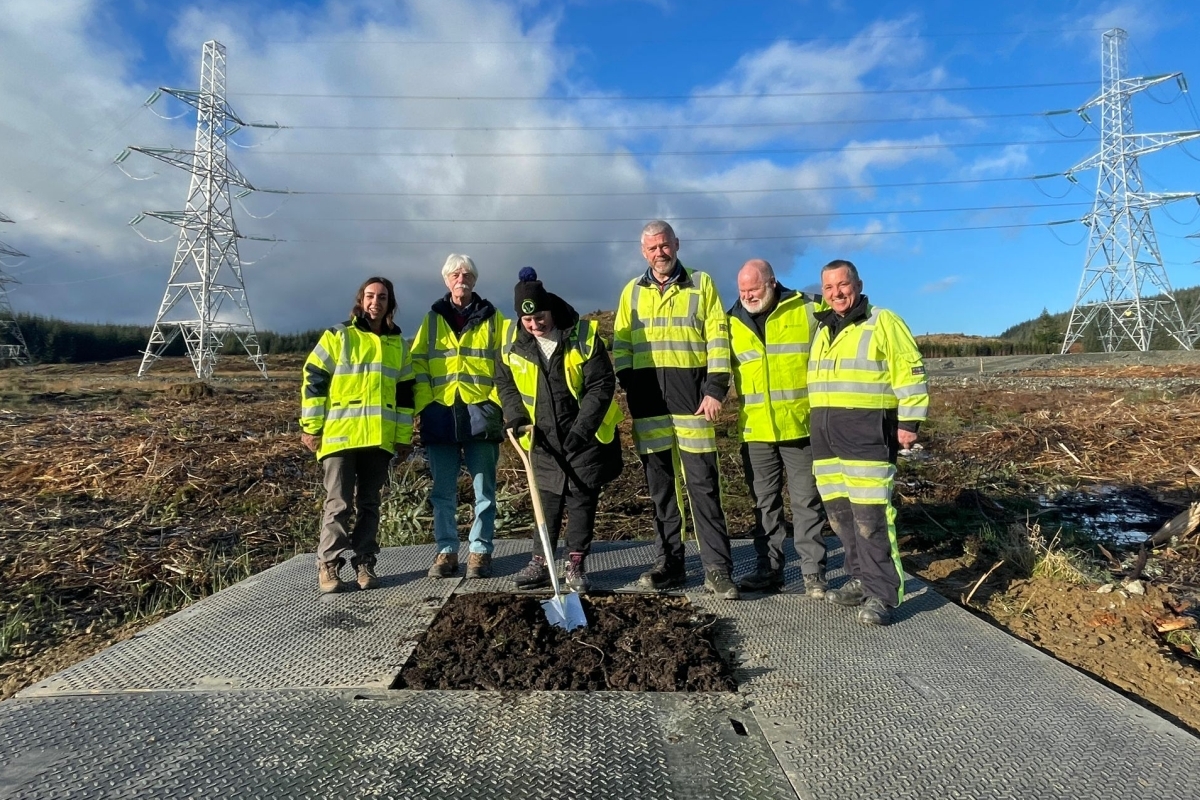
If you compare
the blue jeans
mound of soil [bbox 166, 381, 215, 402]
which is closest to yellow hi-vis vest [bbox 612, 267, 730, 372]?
the blue jeans

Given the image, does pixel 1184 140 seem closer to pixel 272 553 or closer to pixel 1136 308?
pixel 1136 308

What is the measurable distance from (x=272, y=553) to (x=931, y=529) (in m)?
5.14

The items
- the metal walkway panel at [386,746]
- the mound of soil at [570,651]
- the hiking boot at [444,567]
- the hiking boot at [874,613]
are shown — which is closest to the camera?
the metal walkway panel at [386,746]

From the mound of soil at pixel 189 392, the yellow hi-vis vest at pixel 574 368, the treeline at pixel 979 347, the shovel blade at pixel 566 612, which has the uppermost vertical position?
the treeline at pixel 979 347

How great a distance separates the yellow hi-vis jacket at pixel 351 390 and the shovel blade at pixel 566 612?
138 centimetres

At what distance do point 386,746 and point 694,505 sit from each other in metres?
2.16

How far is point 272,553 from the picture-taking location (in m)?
5.07

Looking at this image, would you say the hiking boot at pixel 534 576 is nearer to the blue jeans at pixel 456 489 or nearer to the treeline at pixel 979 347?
the blue jeans at pixel 456 489

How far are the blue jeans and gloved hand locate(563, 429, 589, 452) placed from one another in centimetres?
58

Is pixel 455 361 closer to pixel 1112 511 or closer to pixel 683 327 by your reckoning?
pixel 683 327

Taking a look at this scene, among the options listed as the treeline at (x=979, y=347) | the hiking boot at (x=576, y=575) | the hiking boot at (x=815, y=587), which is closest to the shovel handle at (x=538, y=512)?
the hiking boot at (x=576, y=575)

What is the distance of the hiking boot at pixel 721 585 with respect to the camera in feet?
12.2

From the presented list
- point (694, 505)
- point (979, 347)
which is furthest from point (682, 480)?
point (979, 347)

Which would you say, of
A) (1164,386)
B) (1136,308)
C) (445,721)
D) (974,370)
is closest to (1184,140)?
(1136,308)
